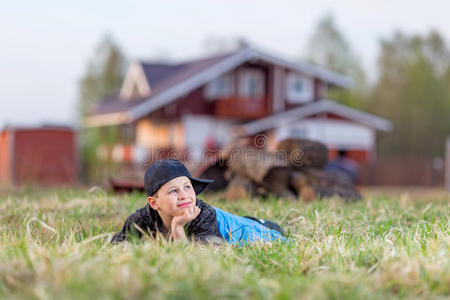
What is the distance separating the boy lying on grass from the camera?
12.8 feet

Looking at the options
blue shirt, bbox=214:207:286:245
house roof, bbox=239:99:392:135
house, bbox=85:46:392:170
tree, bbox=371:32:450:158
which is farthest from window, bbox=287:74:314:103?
blue shirt, bbox=214:207:286:245

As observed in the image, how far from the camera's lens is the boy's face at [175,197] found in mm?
3898

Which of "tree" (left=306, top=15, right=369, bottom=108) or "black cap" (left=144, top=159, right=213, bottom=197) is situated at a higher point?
"tree" (left=306, top=15, right=369, bottom=108)

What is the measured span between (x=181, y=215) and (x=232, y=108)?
21647 millimetres

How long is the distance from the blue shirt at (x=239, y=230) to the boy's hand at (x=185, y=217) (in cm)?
34

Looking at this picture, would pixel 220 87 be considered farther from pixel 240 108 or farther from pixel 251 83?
pixel 251 83

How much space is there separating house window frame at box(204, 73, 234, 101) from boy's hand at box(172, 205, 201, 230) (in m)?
22.1

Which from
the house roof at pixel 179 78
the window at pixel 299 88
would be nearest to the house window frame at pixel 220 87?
the house roof at pixel 179 78

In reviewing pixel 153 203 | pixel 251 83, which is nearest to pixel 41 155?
pixel 153 203

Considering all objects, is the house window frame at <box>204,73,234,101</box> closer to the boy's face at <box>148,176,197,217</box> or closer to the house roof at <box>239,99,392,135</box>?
the house roof at <box>239,99,392,135</box>

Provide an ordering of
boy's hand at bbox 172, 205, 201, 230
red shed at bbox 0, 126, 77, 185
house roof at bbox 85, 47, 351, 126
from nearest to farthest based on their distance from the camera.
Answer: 1. boy's hand at bbox 172, 205, 201, 230
2. red shed at bbox 0, 126, 77, 185
3. house roof at bbox 85, 47, 351, 126

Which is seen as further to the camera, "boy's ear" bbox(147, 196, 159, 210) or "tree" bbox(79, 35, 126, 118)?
"tree" bbox(79, 35, 126, 118)

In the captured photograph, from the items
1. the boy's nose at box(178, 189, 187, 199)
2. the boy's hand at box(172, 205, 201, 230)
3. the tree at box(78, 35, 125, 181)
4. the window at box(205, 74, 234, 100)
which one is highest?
the tree at box(78, 35, 125, 181)

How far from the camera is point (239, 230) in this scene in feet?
14.0
